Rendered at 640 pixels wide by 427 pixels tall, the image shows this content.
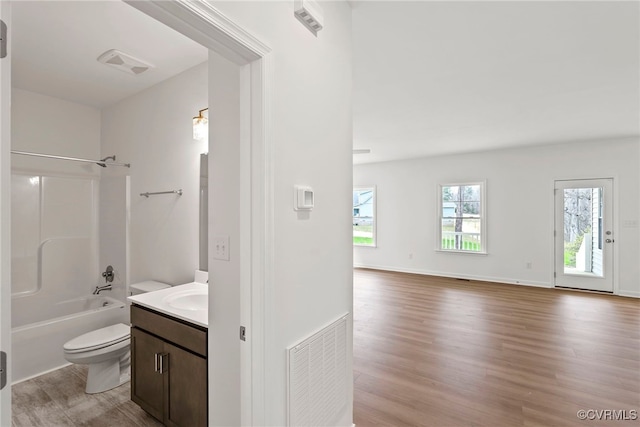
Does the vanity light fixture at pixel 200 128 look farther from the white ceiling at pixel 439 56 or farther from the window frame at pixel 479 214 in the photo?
the window frame at pixel 479 214

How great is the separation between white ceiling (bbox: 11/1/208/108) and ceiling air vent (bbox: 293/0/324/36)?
3.87 ft

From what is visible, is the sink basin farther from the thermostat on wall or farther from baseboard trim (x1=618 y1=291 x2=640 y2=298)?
baseboard trim (x1=618 y1=291 x2=640 y2=298)

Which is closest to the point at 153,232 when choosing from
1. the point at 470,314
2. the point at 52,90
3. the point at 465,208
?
the point at 52,90

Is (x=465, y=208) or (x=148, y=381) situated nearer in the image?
(x=148, y=381)

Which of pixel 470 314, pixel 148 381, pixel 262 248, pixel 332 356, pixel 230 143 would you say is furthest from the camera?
pixel 470 314

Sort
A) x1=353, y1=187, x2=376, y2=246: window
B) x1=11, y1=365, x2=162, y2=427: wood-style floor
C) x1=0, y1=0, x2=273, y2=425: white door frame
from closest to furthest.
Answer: x1=0, y1=0, x2=273, y2=425: white door frame, x1=11, y1=365, x2=162, y2=427: wood-style floor, x1=353, y1=187, x2=376, y2=246: window

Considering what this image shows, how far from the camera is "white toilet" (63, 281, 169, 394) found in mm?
2307

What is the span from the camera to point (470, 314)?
4242mm

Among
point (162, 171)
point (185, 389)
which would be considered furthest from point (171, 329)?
point (162, 171)

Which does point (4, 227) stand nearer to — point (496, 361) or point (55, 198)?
point (55, 198)

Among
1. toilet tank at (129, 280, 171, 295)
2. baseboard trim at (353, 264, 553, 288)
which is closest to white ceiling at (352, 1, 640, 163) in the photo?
toilet tank at (129, 280, 171, 295)

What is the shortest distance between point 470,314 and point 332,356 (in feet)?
10.8

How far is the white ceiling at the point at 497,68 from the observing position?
6.57ft

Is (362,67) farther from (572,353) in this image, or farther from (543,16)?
(572,353)
